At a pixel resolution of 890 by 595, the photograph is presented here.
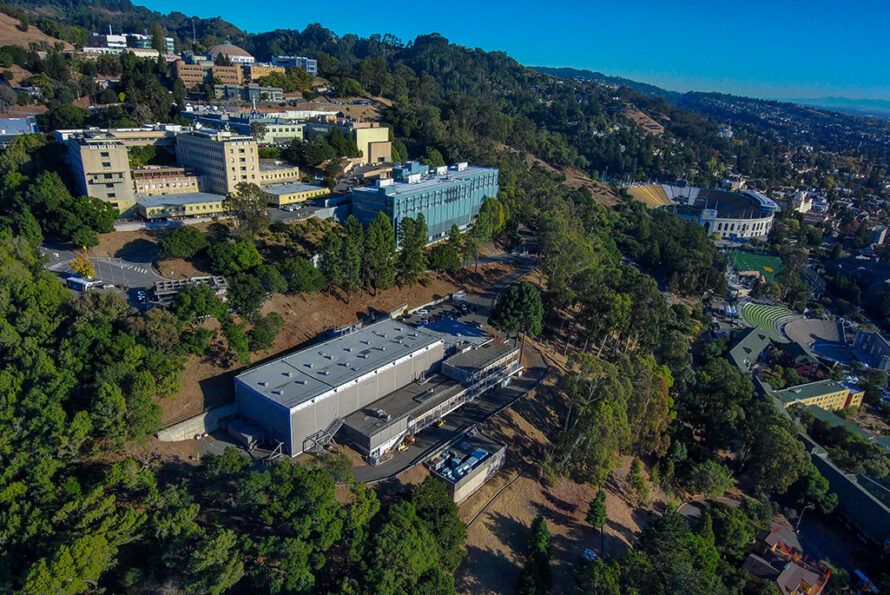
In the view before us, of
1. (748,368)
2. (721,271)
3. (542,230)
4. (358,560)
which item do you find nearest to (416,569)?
(358,560)

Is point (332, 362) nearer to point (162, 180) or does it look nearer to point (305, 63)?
point (162, 180)

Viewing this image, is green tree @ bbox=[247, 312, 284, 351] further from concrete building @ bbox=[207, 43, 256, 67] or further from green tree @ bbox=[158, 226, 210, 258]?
concrete building @ bbox=[207, 43, 256, 67]

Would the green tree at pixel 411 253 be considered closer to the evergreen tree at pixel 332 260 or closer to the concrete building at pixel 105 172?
the evergreen tree at pixel 332 260

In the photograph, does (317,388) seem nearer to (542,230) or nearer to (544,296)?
(544,296)

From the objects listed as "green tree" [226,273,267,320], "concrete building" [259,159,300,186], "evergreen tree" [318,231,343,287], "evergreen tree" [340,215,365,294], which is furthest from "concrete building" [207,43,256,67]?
"green tree" [226,273,267,320]

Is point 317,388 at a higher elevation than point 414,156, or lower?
lower

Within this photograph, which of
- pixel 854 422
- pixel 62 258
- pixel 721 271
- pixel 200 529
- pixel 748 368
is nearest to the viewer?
pixel 200 529

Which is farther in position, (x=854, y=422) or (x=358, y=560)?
(x=854, y=422)
